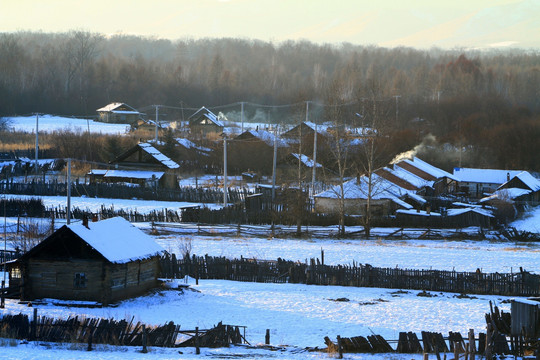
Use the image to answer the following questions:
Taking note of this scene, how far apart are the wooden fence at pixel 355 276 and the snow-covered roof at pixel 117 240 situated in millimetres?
2876

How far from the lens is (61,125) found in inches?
3863

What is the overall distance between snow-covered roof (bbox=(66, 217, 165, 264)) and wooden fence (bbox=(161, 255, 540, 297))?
2.88 meters

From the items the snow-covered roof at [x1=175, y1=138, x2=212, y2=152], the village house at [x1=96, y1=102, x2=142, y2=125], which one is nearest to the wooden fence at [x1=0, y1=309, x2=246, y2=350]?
the snow-covered roof at [x1=175, y1=138, x2=212, y2=152]

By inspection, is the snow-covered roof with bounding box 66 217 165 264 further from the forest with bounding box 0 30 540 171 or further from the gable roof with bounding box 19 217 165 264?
the forest with bounding box 0 30 540 171

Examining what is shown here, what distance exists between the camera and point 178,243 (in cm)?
3994

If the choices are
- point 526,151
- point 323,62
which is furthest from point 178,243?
point 323,62

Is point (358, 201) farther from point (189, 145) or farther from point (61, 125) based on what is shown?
point (61, 125)

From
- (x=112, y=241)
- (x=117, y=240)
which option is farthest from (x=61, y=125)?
(x=112, y=241)

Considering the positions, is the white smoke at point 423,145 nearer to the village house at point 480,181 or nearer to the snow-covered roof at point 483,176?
the snow-covered roof at point 483,176

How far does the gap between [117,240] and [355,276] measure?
998 cm

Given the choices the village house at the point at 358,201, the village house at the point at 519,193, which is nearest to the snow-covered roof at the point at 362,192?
the village house at the point at 358,201

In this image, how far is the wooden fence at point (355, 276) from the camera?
29578mm

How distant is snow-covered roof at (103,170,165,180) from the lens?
191ft

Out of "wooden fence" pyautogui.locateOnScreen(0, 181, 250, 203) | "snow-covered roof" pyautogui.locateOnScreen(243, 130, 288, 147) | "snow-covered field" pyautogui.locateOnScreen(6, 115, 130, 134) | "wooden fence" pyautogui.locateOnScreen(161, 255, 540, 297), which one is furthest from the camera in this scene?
"snow-covered field" pyautogui.locateOnScreen(6, 115, 130, 134)
